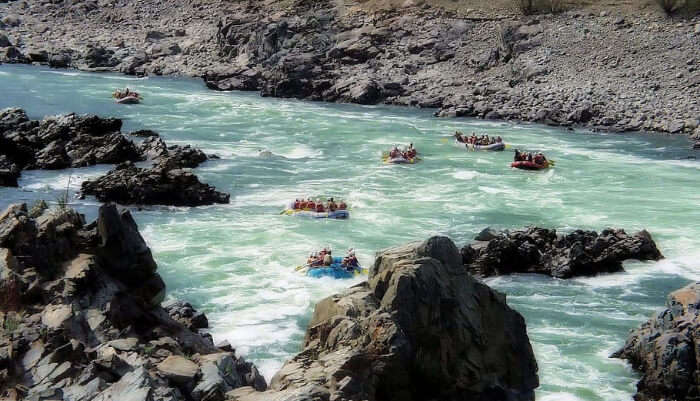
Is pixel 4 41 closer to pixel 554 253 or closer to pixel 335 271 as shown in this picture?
pixel 335 271

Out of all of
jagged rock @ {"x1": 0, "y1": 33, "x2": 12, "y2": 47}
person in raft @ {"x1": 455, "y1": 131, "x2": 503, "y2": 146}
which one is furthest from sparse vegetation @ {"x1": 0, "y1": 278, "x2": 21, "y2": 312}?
jagged rock @ {"x1": 0, "y1": 33, "x2": 12, "y2": 47}

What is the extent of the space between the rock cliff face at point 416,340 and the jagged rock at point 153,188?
58.1 feet

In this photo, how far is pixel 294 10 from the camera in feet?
267

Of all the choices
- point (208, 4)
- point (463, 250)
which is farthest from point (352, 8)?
point (463, 250)

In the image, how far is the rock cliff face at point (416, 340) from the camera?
10.7m

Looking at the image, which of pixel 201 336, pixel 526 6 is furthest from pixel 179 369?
pixel 526 6

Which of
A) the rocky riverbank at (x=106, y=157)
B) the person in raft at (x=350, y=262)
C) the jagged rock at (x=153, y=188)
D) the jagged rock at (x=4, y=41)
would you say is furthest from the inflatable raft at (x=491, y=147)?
the jagged rock at (x=4, y=41)

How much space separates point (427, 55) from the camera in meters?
67.8

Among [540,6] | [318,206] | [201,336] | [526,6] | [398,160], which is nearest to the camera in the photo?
[201,336]

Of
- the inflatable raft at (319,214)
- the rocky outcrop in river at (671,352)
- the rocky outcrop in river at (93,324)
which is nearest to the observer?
the rocky outcrop in river at (93,324)

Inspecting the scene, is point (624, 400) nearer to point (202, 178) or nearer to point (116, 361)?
point (116, 361)

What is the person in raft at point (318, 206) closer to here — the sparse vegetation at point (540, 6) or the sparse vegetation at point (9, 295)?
the sparse vegetation at point (9, 295)

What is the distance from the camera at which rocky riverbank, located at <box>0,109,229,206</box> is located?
29.6 meters

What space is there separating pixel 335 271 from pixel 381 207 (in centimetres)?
877
